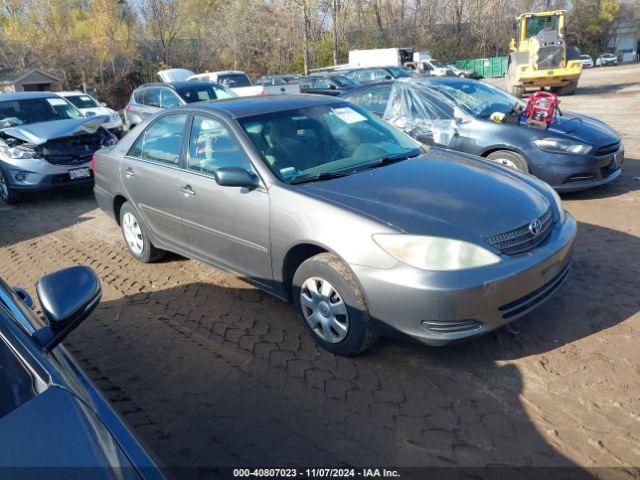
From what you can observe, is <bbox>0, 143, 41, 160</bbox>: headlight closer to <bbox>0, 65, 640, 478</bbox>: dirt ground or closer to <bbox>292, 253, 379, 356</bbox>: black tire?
<bbox>0, 65, 640, 478</bbox>: dirt ground

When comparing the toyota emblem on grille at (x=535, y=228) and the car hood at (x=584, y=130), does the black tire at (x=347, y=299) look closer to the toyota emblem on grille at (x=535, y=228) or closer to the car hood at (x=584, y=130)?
the toyota emblem on grille at (x=535, y=228)

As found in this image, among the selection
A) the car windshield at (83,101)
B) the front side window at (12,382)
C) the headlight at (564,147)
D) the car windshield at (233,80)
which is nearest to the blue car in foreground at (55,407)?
the front side window at (12,382)

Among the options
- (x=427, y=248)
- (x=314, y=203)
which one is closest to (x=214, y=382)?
(x=314, y=203)

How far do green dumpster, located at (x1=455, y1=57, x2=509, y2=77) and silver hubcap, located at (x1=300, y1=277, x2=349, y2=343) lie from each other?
4643 cm

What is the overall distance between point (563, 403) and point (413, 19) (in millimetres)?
52783

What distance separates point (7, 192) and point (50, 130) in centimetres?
120

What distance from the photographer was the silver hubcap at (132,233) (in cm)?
529

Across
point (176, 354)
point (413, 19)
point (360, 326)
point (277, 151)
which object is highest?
point (413, 19)

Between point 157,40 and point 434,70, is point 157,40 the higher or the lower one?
the higher one

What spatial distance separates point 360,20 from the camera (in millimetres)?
48281

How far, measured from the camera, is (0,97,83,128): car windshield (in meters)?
8.88

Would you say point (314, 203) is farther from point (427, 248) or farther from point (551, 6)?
point (551, 6)

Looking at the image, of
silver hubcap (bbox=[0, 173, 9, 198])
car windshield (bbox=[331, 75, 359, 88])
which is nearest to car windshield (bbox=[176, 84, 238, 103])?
silver hubcap (bbox=[0, 173, 9, 198])

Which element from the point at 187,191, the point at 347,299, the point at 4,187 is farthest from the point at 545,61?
the point at 347,299
